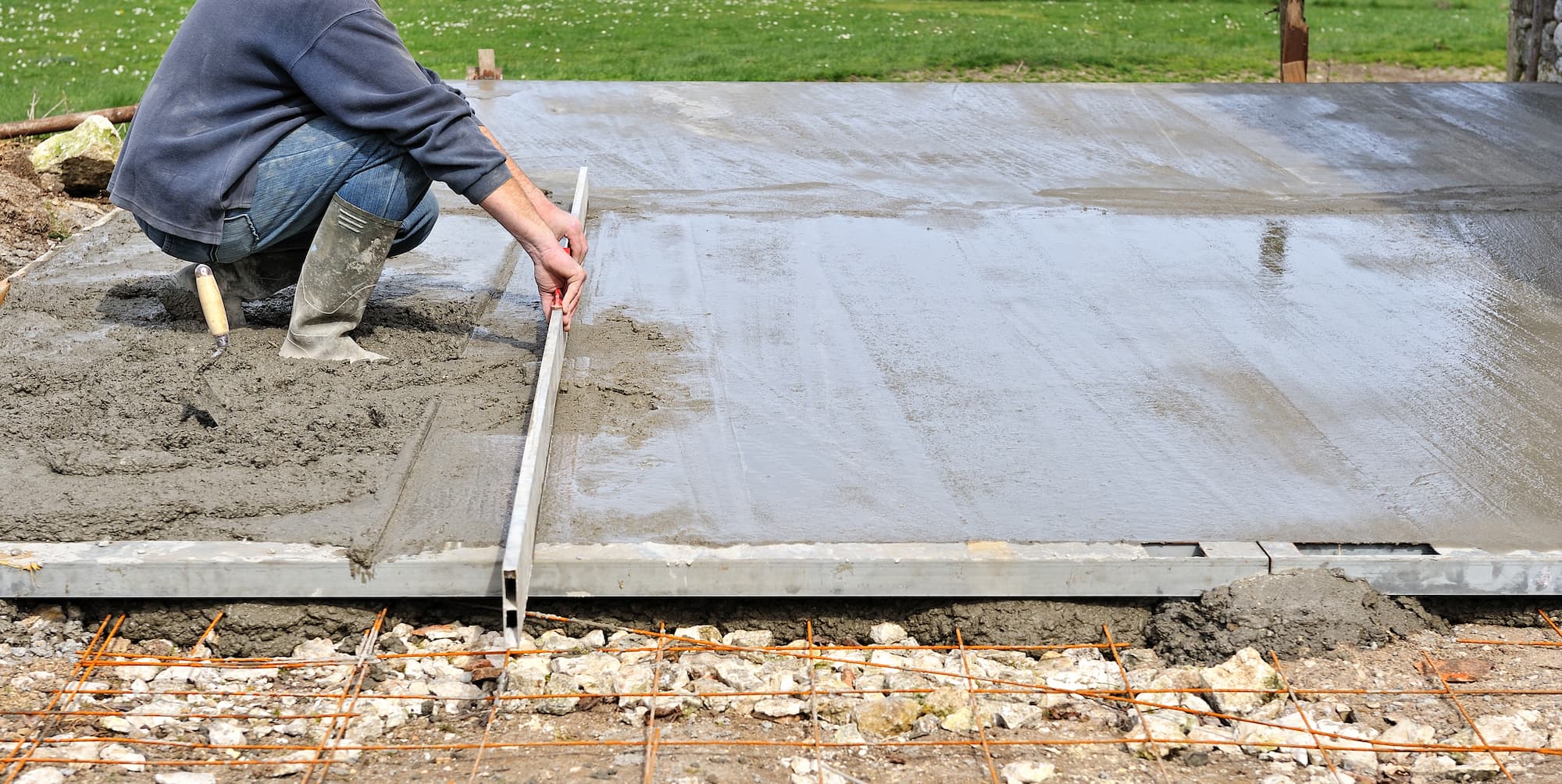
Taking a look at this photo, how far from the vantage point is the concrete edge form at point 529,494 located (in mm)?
2299

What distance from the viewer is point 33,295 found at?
12.6 feet

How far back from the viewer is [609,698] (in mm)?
2348

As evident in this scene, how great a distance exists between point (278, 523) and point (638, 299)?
5.27 feet

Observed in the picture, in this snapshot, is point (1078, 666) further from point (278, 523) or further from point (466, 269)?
point (466, 269)

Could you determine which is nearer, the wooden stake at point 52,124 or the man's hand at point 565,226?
the man's hand at point 565,226

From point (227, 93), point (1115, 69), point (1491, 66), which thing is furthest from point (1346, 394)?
point (1491, 66)

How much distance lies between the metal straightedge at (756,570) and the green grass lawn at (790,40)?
6.16m

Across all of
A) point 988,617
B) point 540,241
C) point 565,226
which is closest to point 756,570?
point 988,617

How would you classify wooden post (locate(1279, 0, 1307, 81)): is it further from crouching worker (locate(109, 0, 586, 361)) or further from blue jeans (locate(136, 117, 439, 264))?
blue jeans (locate(136, 117, 439, 264))

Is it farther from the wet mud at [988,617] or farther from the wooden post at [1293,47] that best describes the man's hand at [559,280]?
the wooden post at [1293,47]

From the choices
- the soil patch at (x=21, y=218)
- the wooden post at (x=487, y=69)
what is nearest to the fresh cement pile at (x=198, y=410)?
the soil patch at (x=21, y=218)

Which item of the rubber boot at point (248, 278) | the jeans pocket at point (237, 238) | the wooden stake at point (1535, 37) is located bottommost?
the wooden stake at point (1535, 37)

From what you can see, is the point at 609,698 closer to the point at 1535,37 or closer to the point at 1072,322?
the point at 1072,322

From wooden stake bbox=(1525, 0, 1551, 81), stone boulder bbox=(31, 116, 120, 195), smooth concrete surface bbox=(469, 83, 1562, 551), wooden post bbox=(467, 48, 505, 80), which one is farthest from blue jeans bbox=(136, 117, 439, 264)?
wooden stake bbox=(1525, 0, 1551, 81)
